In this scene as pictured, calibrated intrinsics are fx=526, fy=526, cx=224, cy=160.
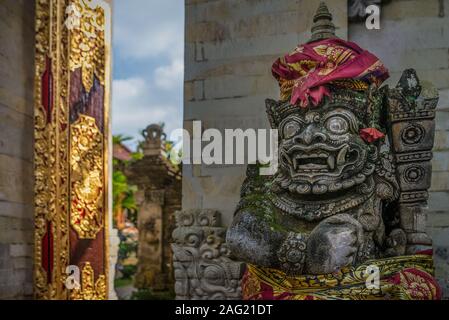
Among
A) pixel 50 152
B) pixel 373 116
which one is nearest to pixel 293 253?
pixel 373 116

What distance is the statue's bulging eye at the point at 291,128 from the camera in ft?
9.07

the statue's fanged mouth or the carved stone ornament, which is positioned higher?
the carved stone ornament

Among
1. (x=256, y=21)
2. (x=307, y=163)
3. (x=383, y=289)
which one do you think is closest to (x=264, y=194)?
(x=307, y=163)

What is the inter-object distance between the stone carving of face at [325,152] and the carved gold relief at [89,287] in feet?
10.0

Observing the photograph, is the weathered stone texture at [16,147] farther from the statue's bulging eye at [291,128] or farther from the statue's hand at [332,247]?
the statue's hand at [332,247]

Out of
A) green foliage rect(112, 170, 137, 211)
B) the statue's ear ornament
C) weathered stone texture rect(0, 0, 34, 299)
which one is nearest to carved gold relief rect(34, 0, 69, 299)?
weathered stone texture rect(0, 0, 34, 299)

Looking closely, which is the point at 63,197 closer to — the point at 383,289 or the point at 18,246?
the point at 18,246

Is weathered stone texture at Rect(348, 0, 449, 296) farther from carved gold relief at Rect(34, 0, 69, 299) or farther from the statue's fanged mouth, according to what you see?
carved gold relief at Rect(34, 0, 69, 299)

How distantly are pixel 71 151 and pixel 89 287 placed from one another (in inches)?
53.2

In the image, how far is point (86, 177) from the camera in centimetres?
527

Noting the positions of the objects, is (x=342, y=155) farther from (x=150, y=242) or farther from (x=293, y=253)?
(x=150, y=242)

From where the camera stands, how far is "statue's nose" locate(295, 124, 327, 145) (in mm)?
2684

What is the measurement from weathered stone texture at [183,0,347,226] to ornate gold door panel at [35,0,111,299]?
1382mm

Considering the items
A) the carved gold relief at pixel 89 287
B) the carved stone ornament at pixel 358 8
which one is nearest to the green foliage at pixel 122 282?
the carved gold relief at pixel 89 287
